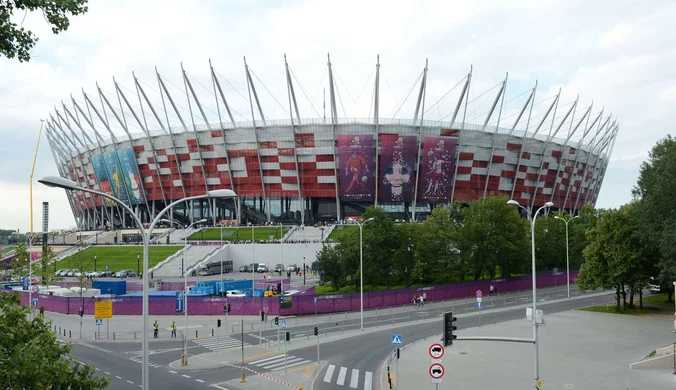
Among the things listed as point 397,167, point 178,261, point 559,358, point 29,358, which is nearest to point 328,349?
point 559,358

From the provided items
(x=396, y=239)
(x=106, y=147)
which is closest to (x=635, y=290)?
(x=396, y=239)

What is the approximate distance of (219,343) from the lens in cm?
3866

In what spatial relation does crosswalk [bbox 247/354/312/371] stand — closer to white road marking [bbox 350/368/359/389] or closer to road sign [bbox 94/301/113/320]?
white road marking [bbox 350/368/359/389]

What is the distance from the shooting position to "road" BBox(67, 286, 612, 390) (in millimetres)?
28359

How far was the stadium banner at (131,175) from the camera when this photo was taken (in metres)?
121

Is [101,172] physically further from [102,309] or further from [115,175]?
[102,309]

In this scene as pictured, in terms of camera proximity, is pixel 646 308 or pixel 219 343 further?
pixel 646 308

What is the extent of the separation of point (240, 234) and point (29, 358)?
96708 mm

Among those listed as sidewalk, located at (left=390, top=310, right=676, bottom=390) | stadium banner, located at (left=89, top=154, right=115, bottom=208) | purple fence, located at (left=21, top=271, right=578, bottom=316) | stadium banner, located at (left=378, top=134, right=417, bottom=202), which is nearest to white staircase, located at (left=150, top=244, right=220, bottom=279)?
purple fence, located at (left=21, top=271, right=578, bottom=316)

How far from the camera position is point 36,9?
12.0m

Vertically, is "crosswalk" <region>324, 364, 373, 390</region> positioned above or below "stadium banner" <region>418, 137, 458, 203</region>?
below

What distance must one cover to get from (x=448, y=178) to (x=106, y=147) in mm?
76746

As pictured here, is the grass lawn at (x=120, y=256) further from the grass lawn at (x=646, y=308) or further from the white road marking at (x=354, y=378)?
the white road marking at (x=354, y=378)

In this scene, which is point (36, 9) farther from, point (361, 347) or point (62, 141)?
point (62, 141)
